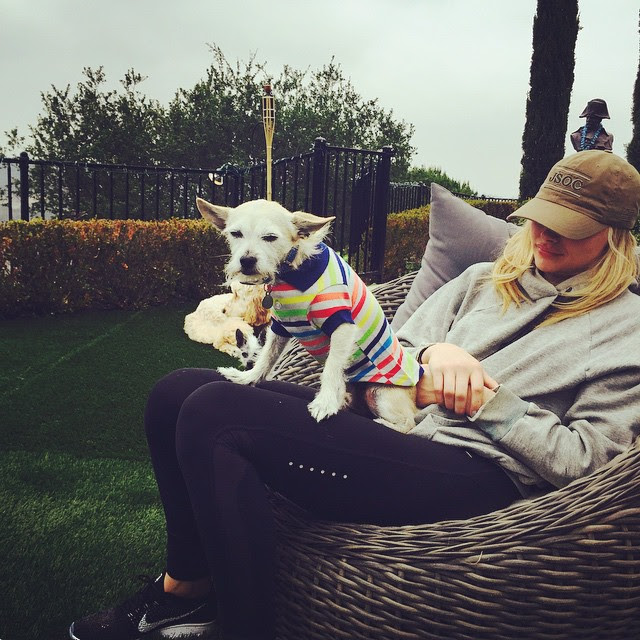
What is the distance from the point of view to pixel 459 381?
1.85m

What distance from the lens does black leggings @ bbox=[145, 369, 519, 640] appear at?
1.62 meters

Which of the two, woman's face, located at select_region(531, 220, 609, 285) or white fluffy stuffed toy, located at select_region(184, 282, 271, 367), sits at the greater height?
woman's face, located at select_region(531, 220, 609, 285)

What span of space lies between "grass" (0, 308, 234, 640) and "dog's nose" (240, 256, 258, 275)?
1354 millimetres

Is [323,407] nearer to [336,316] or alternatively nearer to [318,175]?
[336,316]

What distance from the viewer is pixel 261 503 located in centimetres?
164

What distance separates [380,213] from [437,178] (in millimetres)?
13076

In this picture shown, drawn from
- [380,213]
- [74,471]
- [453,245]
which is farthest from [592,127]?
[74,471]

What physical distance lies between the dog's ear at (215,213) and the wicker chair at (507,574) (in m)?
1.00

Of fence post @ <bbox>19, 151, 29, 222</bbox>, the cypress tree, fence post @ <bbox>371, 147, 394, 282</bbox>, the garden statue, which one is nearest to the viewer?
the garden statue

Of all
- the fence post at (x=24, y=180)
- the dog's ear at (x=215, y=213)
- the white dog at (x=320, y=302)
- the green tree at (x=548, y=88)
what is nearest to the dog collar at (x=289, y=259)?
the white dog at (x=320, y=302)

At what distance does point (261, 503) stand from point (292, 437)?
0.60 feet

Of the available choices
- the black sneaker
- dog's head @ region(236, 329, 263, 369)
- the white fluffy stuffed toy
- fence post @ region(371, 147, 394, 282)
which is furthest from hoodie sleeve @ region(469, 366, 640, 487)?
fence post @ region(371, 147, 394, 282)

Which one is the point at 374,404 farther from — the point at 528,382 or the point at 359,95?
the point at 359,95

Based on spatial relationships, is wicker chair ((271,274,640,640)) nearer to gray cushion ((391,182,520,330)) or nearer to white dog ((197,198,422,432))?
white dog ((197,198,422,432))
